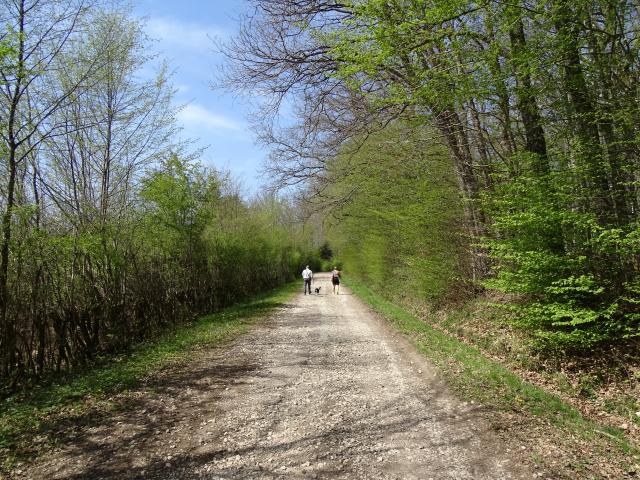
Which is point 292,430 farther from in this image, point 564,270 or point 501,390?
point 564,270

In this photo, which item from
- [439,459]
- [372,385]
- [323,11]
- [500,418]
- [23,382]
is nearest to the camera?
[439,459]

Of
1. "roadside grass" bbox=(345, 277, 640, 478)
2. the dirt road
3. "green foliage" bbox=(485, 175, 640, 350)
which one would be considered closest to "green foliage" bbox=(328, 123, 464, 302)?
"green foliage" bbox=(485, 175, 640, 350)

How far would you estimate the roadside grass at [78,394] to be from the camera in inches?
183

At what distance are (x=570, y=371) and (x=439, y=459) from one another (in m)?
4.11

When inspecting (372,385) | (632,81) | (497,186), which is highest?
(632,81)

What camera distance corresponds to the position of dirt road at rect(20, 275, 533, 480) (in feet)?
12.2

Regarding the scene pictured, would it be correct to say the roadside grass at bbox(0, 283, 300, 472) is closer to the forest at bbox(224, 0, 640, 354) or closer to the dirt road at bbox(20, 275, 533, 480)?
the dirt road at bbox(20, 275, 533, 480)

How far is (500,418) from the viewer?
4719mm

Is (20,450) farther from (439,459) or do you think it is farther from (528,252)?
(528,252)

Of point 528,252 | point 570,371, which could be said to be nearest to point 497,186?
point 528,252

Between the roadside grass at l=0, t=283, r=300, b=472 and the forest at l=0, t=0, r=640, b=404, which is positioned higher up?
the forest at l=0, t=0, r=640, b=404

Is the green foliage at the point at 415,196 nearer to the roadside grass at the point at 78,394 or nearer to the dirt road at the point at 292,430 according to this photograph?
the dirt road at the point at 292,430

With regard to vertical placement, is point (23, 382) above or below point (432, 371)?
above

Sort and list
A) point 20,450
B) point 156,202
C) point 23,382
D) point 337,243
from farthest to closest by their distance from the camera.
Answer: point 337,243 → point 156,202 → point 23,382 → point 20,450
